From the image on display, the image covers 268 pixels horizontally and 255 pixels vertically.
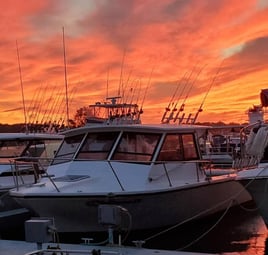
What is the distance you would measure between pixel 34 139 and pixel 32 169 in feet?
4.68

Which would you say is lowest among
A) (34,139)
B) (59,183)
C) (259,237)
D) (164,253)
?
(259,237)

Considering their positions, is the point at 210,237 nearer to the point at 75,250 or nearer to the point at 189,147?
the point at 189,147

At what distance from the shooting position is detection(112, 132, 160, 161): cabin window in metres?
12.0

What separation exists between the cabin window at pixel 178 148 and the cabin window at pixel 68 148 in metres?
2.03

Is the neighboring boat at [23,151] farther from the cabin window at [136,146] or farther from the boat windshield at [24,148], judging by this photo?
the cabin window at [136,146]

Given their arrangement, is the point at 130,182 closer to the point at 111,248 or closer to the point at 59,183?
the point at 59,183

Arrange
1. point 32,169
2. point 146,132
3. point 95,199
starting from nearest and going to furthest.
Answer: point 95,199 < point 146,132 < point 32,169

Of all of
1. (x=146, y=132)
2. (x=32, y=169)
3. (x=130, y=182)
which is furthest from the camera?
(x=32, y=169)

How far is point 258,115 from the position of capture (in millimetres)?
15227

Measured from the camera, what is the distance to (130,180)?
444 inches

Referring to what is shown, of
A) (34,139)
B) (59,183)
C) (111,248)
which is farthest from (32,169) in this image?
(111,248)

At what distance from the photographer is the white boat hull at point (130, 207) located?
10.6 metres

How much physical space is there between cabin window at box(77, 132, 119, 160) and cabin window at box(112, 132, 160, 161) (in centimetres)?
23

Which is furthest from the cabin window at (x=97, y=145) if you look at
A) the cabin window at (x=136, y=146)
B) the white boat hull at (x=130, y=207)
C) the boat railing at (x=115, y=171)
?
the white boat hull at (x=130, y=207)
